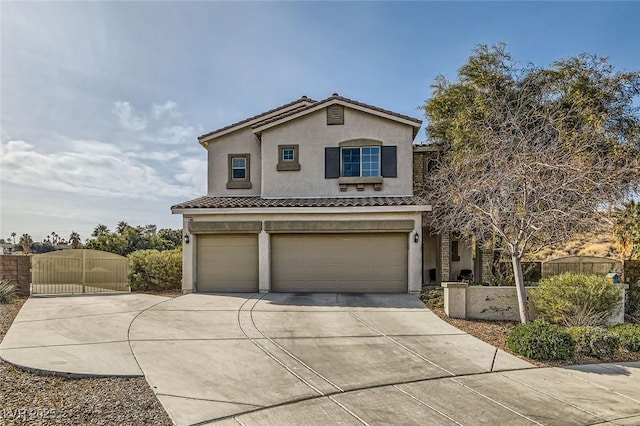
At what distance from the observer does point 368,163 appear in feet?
54.7

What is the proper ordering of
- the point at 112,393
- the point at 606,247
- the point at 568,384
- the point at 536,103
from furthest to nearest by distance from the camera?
1. the point at 606,247
2. the point at 536,103
3. the point at 568,384
4. the point at 112,393

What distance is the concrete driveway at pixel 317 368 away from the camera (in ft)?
18.7

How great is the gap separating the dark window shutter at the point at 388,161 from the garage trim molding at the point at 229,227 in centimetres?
554

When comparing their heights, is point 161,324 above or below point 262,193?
below

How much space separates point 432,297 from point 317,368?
24.0ft

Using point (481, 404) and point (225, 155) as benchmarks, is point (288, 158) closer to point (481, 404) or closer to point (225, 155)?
point (225, 155)

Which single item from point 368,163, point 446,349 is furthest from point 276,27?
point 446,349

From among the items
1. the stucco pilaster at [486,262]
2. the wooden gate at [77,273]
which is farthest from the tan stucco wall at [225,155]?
the stucco pilaster at [486,262]

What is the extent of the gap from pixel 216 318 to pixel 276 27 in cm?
931

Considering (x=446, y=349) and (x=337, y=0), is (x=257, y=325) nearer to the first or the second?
(x=446, y=349)

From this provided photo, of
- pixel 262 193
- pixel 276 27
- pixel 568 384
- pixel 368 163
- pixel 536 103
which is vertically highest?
pixel 276 27

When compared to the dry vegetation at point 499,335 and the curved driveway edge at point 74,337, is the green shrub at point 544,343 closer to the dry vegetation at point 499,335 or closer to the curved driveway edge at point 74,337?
the dry vegetation at point 499,335

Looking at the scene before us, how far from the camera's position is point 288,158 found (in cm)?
1692

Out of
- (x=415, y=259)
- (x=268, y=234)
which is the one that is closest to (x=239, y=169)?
(x=268, y=234)
